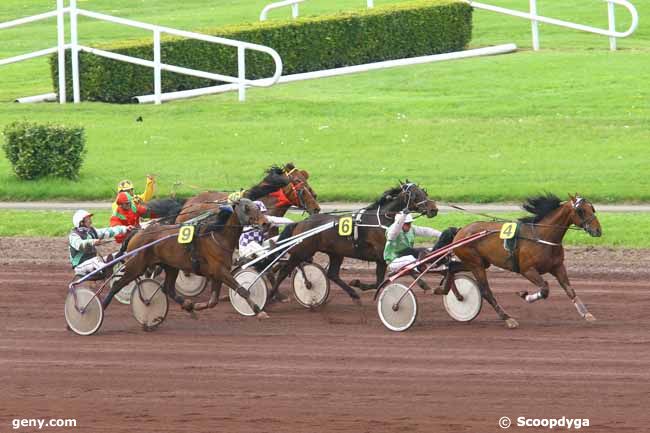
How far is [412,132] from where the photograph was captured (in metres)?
22.7

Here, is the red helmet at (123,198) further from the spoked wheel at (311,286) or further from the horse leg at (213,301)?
the spoked wheel at (311,286)

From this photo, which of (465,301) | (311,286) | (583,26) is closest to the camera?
(465,301)

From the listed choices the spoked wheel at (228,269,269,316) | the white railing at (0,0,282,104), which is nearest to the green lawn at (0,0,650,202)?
the white railing at (0,0,282,104)

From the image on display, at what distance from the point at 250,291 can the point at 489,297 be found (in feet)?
7.66

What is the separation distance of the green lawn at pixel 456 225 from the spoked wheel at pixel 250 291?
431cm

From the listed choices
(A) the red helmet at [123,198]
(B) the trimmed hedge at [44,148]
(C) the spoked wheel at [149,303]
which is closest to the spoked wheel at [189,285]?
(A) the red helmet at [123,198]

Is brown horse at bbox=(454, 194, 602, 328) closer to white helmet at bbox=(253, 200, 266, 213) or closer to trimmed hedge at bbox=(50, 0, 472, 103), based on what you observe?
white helmet at bbox=(253, 200, 266, 213)

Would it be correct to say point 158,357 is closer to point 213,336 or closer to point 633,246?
point 213,336

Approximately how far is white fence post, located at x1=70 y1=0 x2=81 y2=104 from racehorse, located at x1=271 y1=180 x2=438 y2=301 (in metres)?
11.5

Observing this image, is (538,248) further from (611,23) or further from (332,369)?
(611,23)

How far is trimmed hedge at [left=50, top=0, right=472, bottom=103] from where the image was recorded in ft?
83.0

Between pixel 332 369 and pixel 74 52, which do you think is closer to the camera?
pixel 332 369

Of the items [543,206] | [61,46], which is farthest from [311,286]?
[61,46]

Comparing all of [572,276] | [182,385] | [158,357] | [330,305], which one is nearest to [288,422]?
[182,385]
